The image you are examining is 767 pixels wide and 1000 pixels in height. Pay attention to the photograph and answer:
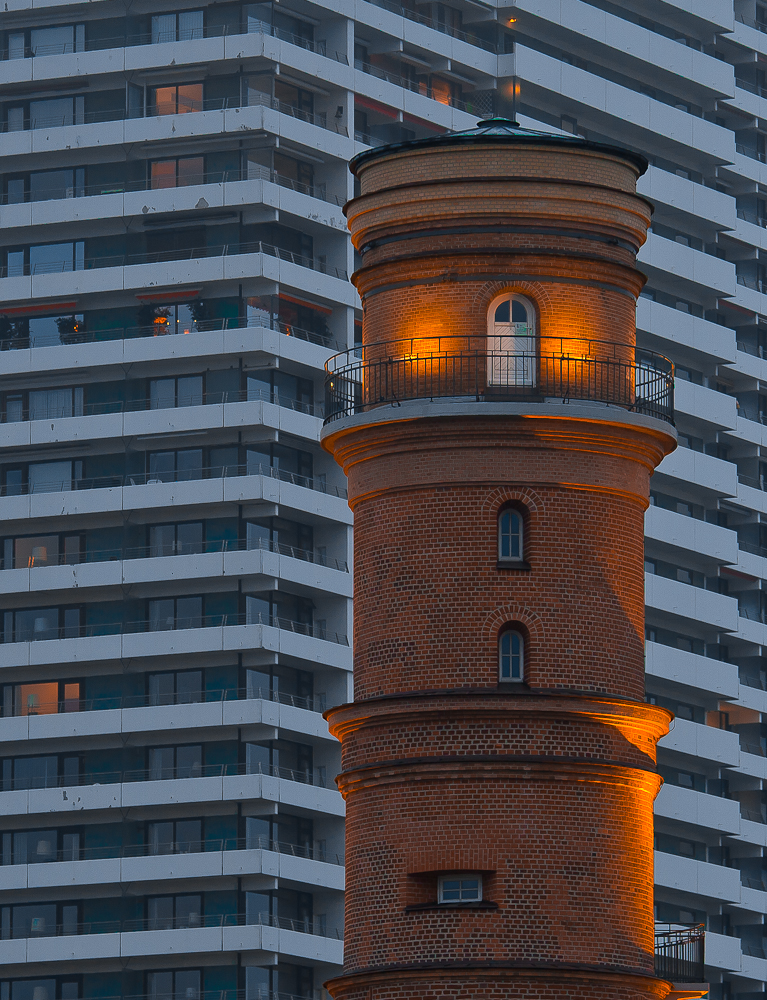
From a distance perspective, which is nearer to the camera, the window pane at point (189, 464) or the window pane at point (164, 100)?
the window pane at point (189, 464)

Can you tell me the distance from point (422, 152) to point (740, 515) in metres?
104

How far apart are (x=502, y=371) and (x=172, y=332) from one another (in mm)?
76701

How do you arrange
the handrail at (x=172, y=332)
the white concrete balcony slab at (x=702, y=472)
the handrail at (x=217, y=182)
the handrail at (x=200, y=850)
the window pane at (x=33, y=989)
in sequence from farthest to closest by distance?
the white concrete balcony slab at (x=702, y=472) → the handrail at (x=217, y=182) → the handrail at (x=172, y=332) → the window pane at (x=33, y=989) → the handrail at (x=200, y=850)

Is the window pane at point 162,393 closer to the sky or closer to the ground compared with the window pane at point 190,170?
closer to the ground

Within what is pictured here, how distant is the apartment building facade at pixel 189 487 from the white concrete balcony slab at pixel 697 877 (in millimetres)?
142

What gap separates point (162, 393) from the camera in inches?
5453

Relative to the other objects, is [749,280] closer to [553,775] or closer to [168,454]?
[168,454]

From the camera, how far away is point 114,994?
428 feet

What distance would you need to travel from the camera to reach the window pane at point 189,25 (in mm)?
142375

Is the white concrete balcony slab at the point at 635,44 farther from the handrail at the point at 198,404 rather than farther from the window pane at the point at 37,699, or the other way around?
the window pane at the point at 37,699

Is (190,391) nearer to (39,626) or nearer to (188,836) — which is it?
(39,626)

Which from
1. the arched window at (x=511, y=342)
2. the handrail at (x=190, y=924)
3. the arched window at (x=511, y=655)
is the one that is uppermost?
the arched window at (x=511, y=342)

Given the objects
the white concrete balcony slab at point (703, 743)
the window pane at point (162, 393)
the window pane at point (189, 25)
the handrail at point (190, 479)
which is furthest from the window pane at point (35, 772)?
the window pane at point (189, 25)

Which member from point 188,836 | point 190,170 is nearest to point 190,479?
point 190,170
